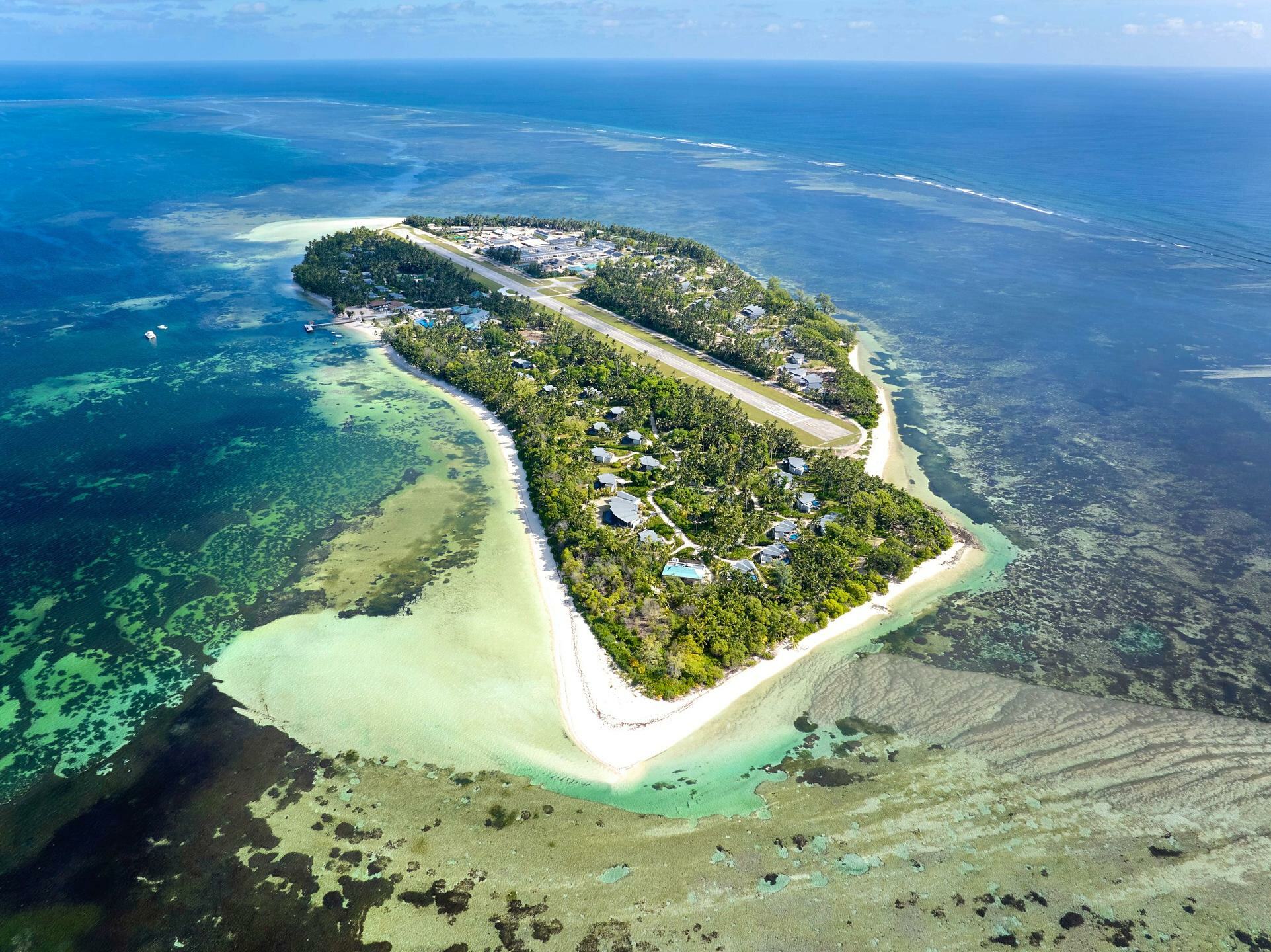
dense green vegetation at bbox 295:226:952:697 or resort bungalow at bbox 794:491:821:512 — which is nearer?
dense green vegetation at bbox 295:226:952:697

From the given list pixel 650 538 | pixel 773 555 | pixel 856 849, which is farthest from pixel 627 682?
pixel 773 555

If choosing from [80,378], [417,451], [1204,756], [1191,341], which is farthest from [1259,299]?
[80,378]

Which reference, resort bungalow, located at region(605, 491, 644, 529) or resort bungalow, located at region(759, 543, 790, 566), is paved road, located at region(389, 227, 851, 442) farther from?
resort bungalow, located at region(605, 491, 644, 529)

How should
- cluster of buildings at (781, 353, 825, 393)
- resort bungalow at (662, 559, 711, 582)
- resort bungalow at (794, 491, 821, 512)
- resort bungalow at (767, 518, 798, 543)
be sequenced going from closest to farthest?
resort bungalow at (662, 559, 711, 582)
resort bungalow at (767, 518, 798, 543)
resort bungalow at (794, 491, 821, 512)
cluster of buildings at (781, 353, 825, 393)

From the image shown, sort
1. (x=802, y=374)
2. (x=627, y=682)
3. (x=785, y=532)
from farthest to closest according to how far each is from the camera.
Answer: (x=802, y=374) → (x=785, y=532) → (x=627, y=682)

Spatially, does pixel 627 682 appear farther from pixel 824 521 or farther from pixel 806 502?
pixel 806 502

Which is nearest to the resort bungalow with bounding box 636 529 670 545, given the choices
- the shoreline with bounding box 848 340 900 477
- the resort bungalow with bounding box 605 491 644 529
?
the resort bungalow with bounding box 605 491 644 529

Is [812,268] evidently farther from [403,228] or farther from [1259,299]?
[403,228]
